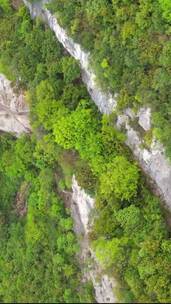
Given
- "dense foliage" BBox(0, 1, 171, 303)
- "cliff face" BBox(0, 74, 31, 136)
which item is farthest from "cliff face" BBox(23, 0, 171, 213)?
"cliff face" BBox(0, 74, 31, 136)

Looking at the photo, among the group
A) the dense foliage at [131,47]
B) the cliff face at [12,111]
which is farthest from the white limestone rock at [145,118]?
the cliff face at [12,111]

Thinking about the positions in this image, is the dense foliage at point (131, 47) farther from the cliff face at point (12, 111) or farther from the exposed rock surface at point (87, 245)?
the cliff face at point (12, 111)

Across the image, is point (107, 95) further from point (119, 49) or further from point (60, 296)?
point (60, 296)

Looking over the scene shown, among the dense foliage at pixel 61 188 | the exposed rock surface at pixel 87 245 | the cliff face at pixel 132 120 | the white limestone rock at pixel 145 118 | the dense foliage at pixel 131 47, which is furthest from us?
the exposed rock surface at pixel 87 245

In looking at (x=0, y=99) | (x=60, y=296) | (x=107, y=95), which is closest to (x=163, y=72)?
(x=107, y=95)

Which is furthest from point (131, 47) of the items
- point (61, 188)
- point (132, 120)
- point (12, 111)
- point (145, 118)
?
point (12, 111)

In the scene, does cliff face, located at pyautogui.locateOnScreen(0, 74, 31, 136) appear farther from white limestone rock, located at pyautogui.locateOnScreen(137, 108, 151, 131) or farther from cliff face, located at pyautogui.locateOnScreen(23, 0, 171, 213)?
white limestone rock, located at pyautogui.locateOnScreen(137, 108, 151, 131)
